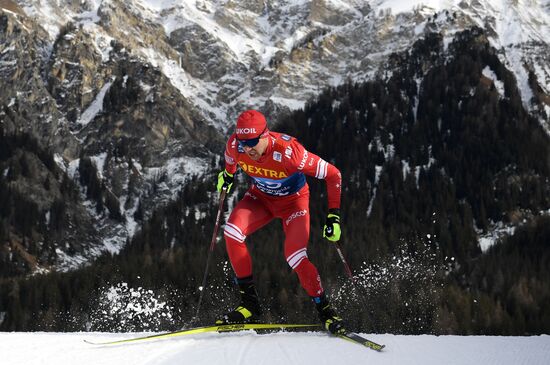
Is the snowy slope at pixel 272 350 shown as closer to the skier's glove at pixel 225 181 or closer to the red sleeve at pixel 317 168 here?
the red sleeve at pixel 317 168

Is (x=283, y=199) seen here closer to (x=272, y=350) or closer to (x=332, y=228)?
(x=332, y=228)

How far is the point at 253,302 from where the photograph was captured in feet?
29.8

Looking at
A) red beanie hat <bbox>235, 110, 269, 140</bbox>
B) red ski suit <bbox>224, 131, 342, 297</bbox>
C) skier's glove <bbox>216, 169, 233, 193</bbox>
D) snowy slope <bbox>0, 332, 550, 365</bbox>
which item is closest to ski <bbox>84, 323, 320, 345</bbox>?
snowy slope <bbox>0, 332, 550, 365</bbox>

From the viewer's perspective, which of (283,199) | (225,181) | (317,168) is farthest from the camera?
(225,181)

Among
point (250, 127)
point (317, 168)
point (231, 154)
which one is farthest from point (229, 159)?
point (317, 168)

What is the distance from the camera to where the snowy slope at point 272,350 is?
675 centimetres

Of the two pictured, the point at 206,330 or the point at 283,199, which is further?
the point at 283,199

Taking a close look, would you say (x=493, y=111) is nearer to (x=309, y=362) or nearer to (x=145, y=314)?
(x=145, y=314)

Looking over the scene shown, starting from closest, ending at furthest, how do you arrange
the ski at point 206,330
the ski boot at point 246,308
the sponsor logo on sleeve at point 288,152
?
the ski at point 206,330
the sponsor logo on sleeve at point 288,152
the ski boot at point 246,308

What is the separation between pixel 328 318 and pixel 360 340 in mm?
896

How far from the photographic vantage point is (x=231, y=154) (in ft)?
29.4

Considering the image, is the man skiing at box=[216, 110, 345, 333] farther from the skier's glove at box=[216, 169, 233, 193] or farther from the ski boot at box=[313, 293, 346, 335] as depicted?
the skier's glove at box=[216, 169, 233, 193]

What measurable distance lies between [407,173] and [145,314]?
75.5m

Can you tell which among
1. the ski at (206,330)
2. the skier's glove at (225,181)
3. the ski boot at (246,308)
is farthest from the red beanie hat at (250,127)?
the ski at (206,330)
